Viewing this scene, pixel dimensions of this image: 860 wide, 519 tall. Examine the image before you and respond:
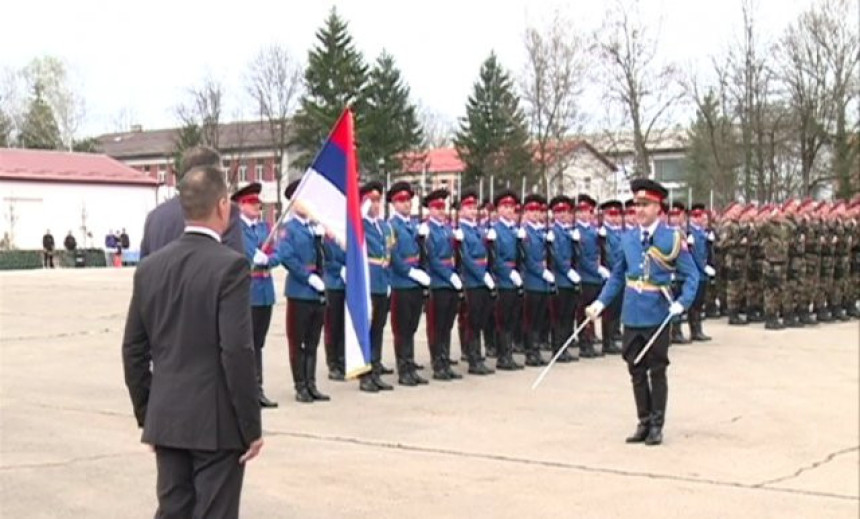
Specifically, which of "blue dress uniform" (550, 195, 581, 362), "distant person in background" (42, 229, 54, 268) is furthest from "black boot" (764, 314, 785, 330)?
"distant person in background" (42, 229, 54, 268)

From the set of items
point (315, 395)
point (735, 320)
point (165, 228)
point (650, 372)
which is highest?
point (165, 228)

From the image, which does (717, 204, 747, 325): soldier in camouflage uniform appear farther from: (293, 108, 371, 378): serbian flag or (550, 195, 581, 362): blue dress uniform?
(293, 108, 371, 378): serbian flag

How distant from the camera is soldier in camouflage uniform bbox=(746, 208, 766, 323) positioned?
54.9 feet

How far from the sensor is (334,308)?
11.5m

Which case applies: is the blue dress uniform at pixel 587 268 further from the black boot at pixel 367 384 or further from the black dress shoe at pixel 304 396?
the black dress shoe at pixel 304 396

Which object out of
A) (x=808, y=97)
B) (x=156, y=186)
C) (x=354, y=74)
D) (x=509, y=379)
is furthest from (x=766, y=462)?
(x=156, y=186)

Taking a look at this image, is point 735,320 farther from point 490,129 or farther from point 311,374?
point 490,129

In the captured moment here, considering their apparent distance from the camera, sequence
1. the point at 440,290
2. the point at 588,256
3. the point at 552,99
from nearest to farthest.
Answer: the point at 440,290 < the point at 588,256 < the point at 552,99

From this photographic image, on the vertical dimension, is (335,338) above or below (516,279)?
below

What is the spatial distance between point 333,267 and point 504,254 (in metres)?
2.05

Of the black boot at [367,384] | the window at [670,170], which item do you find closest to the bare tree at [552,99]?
the window at [670,170]

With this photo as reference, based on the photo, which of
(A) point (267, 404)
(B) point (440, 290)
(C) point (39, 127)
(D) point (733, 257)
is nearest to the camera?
(A) point (267, 404)

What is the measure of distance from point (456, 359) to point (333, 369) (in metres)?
2.09

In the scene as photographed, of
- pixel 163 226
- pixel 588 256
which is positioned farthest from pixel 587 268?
pixel 163 226
